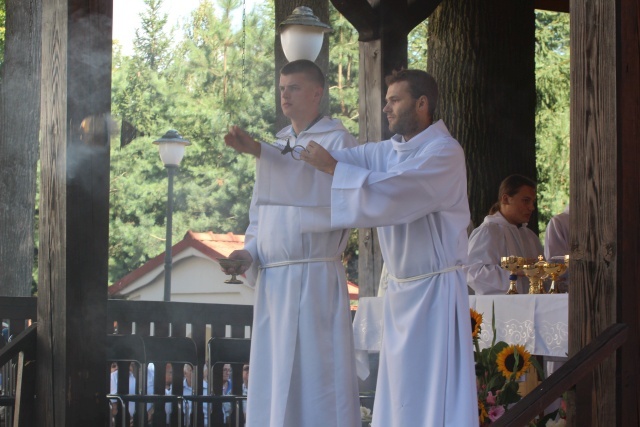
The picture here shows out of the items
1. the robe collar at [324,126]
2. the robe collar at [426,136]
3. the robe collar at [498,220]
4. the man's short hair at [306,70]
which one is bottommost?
the robe collar at [498,220]

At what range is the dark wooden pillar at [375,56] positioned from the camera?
6031 millimetres

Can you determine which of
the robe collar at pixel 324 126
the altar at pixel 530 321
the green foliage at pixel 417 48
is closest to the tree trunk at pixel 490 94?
the altar at pixel 530 321

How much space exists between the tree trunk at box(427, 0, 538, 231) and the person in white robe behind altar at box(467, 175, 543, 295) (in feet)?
3.26

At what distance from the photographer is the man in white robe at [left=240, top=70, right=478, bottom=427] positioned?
12.7 ft

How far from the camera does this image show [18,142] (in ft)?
40.3

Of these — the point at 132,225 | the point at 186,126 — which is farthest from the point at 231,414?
the point at 132,225

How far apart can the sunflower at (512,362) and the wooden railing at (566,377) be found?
2.13ft

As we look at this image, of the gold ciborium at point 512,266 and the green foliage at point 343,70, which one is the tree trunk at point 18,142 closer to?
the green foliage at point 343,70

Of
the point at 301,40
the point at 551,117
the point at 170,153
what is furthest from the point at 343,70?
the point at 301,40

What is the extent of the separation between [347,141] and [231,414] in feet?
7.10

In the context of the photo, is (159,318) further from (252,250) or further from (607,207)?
(607,207)

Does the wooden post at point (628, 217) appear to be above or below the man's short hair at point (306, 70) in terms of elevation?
below

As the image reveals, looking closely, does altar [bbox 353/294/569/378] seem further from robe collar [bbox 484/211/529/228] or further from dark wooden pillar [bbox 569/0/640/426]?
robe collar [bbox 484/211/529/228]

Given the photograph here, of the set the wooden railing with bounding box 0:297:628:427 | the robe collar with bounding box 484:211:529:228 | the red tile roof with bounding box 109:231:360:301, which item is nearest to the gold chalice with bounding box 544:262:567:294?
the robe collar with bounding box 484:211:529:228
